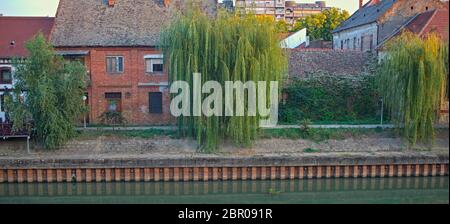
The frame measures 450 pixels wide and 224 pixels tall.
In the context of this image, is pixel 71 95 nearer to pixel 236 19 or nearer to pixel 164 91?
pixel 164 91

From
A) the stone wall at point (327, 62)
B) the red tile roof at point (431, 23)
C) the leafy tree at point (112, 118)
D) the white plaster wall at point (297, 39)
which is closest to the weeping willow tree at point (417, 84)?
the red tile roof at point (431, 23)

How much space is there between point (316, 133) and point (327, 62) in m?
7.41

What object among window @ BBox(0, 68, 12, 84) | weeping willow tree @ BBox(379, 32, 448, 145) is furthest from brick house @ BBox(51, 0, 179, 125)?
weeping willow tree @ BBox(379, 32, 448, 145)

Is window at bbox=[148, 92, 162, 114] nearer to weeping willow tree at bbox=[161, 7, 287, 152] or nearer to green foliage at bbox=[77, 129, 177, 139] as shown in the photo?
green foliage at bbox=[77, 129, 177, 139]

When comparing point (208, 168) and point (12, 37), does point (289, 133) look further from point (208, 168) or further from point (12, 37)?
point (12, 37)

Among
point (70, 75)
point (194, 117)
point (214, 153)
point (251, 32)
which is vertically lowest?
point (214, 153)

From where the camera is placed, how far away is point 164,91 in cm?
2573

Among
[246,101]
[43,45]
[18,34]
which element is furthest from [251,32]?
[18,34]

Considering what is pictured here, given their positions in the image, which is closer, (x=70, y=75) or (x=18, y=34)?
(x=70, y=75)

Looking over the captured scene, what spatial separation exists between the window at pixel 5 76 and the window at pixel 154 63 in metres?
7.01

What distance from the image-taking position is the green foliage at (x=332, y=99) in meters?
26.0

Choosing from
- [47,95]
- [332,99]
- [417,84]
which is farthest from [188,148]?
[417,84]

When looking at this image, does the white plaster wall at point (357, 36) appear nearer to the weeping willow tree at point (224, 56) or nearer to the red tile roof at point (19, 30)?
the weeping willow tree at point (224, 56)

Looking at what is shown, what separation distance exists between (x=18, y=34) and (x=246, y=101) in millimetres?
13587
